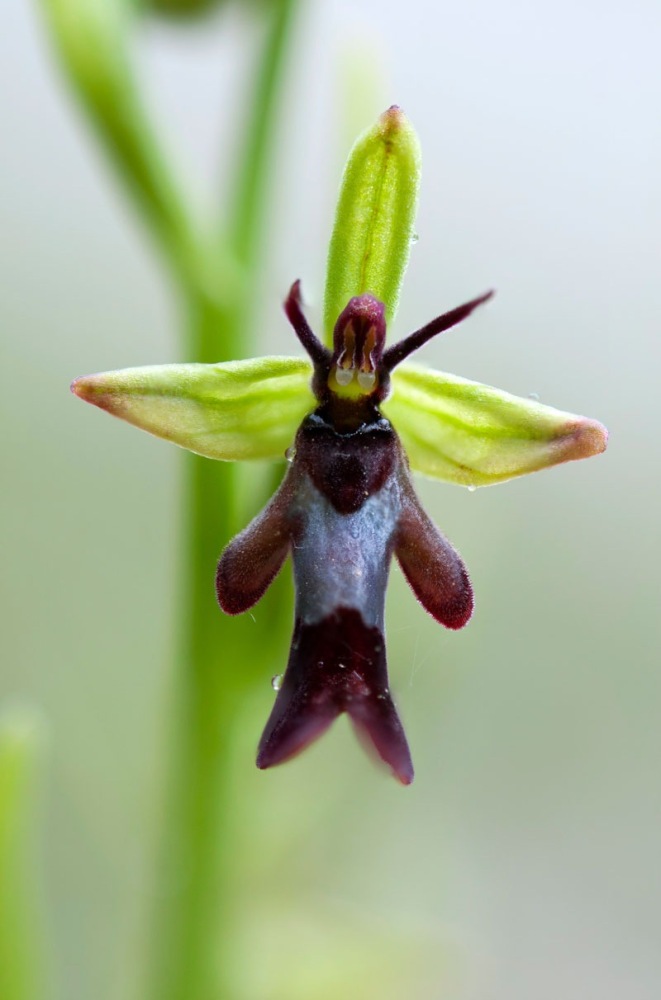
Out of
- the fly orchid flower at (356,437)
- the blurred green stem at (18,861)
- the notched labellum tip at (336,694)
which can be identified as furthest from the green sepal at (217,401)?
the blurred green stem at (18,861)

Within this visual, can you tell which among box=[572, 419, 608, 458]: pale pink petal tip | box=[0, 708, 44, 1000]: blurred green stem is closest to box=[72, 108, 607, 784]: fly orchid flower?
box=[572, 419, 608, 458]: pale pink petal tip

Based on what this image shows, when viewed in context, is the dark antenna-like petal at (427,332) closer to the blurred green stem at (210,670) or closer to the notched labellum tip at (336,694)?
the notched labellum tip at (336,694)

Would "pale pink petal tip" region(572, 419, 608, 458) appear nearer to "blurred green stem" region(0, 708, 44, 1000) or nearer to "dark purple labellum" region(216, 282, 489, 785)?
"dark purple labellum" region(216, 282, 489, 785)

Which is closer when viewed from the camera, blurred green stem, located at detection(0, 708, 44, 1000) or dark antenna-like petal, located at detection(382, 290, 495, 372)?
dark antenna-like petal, located at detection(382, 290, 495, 372)

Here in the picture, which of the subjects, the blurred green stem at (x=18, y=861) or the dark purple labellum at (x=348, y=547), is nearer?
the dark purple labellum at (x=348, y=547)

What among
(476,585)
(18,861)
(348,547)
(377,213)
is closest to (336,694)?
(348,547)

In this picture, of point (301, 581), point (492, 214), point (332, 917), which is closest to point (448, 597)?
point (301, 581)
